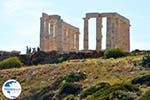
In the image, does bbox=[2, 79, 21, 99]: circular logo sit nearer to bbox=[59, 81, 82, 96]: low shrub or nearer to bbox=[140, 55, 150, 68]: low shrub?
bbox=[59, 81, 82, 96]: low shrub

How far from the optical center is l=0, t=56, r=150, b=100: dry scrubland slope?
56.8 meters

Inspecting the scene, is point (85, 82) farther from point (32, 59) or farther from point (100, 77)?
point (32, 59)

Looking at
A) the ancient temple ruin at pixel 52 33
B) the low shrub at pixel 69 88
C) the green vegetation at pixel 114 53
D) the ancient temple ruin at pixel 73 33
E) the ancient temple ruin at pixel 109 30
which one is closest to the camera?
the low shrub at pixel 69 88

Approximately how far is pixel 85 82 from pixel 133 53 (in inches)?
681

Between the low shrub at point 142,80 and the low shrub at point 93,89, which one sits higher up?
the low shrub at point 142,80

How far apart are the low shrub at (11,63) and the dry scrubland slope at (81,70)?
3.91 meters

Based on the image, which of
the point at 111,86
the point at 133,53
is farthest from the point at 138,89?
Result: the point at 133,53

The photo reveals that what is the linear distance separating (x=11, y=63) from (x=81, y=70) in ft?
40.3

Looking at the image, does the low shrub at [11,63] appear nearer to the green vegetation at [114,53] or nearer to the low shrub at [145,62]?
the green vegetation at [114,53]

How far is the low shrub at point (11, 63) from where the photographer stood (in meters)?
71.1

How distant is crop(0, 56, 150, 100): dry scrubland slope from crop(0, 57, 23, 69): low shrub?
391cm

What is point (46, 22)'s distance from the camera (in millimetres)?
88250

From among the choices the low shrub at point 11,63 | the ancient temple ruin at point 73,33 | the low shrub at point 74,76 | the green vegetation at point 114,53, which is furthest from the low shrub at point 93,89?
the ancient temple ruin at point 73,33

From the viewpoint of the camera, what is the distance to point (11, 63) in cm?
7156
